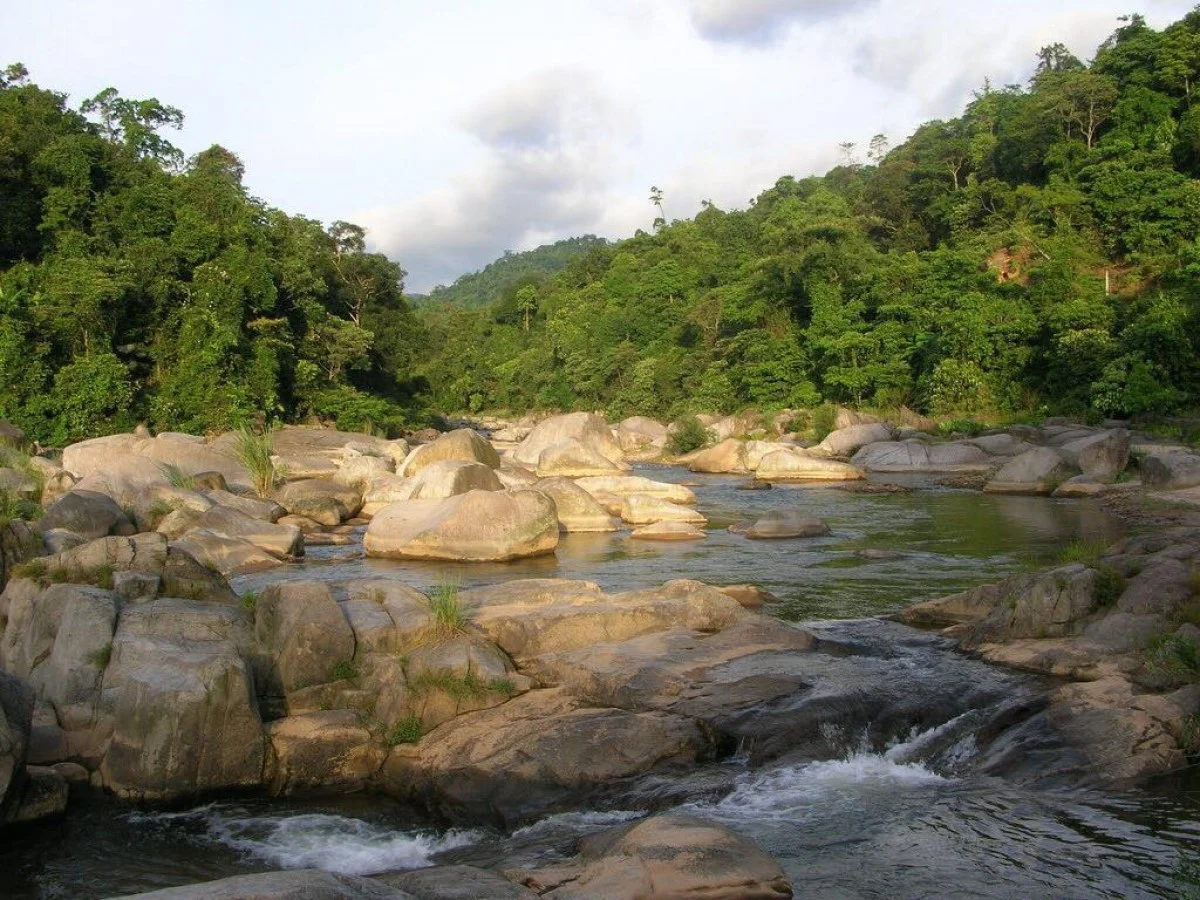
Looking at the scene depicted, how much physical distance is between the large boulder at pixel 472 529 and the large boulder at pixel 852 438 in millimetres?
24070

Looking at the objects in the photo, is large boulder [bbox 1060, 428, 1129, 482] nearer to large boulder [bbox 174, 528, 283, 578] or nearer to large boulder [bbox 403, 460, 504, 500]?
large boulder [bbox 403, 460, 504, 500]

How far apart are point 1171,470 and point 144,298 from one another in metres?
37.5

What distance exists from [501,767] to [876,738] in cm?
366

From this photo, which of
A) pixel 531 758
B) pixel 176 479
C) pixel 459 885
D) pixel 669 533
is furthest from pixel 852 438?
pixel 459 885

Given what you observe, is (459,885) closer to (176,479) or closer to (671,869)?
(671,869)

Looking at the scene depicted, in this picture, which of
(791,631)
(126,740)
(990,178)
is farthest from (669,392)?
(126,740)

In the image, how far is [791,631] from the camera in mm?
12117

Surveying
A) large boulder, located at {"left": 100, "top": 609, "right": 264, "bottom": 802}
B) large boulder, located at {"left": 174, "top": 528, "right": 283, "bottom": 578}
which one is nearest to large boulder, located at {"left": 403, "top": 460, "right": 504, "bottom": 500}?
large boulder, located at {"left": 174, "top": 528, "right": 283, "bottom": 578}

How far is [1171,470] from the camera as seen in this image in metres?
26.0

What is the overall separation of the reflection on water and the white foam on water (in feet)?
24.4

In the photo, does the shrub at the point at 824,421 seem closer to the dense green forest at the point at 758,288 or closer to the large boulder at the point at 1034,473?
the dense green forest at the point at 758,288

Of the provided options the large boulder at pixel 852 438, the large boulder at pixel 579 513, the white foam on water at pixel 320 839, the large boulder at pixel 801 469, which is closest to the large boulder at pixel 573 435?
the large boulder at pixel 801 469

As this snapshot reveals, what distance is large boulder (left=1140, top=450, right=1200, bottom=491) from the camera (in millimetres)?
25625

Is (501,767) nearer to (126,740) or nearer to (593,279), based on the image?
(126,740)
